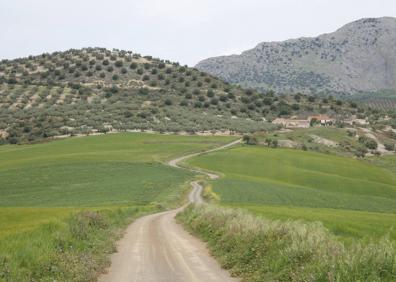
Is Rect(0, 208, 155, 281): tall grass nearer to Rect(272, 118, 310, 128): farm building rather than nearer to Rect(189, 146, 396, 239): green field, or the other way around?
Rect(189, 146, 396, 239): green field

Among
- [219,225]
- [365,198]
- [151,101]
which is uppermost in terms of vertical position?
[151,101]

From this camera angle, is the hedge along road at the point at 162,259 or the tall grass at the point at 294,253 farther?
the hedge along road at the point at 162,259

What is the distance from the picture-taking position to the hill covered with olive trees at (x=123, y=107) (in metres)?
140

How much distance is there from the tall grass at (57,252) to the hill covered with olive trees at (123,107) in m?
108

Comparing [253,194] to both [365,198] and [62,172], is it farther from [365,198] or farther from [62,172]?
[62,172]

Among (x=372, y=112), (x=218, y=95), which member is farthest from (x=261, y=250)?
(x=372, y=112)

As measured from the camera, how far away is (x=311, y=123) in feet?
547

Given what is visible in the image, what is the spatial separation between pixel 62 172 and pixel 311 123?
342ft

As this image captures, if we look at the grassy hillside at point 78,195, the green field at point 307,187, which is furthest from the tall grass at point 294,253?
the green field at point 307,187

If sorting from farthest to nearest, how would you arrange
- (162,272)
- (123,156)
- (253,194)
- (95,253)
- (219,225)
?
(123,156) < (253,194) < (219,225) < (95,253) < (162,272)

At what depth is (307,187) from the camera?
260 feet

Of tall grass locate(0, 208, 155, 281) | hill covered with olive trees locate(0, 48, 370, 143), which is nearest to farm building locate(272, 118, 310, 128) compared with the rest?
hill covered with olive trees locate(0, 48, 370, 143)

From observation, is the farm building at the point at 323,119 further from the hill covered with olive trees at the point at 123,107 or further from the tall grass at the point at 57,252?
the tall grass at the point at 57,252

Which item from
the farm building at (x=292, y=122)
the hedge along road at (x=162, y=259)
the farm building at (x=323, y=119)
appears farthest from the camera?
the farm building at (x=323, y=119)
